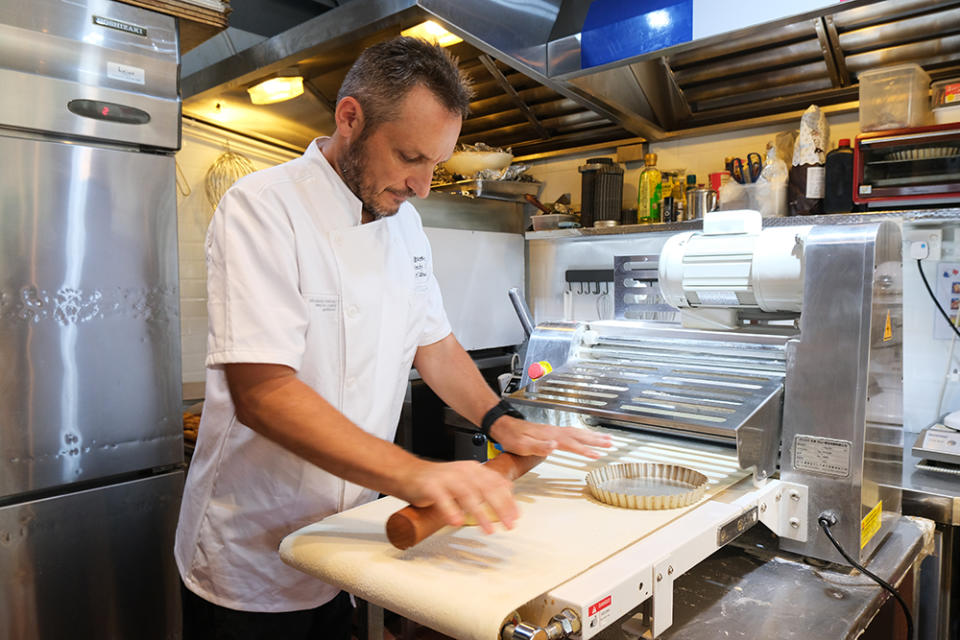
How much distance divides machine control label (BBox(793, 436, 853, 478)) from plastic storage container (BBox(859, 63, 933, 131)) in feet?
5.03

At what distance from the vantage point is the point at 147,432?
193cm

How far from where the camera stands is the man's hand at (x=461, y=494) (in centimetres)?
85

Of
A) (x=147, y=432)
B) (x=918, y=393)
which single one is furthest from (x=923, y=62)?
(x=147, y=432)

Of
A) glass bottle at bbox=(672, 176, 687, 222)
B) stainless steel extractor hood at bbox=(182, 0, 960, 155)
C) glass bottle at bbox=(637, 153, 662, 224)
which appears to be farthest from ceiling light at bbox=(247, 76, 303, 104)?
glass bottle at bbox=(672, 176, 687, 222)

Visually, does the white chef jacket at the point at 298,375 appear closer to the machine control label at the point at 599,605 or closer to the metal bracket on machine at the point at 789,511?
the machine control label at the point at 599,605

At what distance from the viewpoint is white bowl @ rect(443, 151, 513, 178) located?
3158 mm

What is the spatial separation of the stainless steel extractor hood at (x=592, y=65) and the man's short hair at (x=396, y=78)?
110cm

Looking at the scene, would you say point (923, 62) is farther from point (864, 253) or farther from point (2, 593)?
point (2, 593)

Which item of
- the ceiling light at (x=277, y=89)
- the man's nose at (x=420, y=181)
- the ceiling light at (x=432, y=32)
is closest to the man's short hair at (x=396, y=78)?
the man's nose at (x=420, y=181)

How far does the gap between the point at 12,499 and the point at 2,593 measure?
0.80 ft

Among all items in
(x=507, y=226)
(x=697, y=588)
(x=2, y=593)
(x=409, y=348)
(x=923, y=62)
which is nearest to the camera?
(x=697, y=588)

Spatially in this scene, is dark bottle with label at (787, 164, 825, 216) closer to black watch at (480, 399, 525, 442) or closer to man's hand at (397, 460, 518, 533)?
black watch at (480, 399, 525, 442)

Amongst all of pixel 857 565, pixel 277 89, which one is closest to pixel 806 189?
pixel 857 565

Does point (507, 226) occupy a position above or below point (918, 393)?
above
